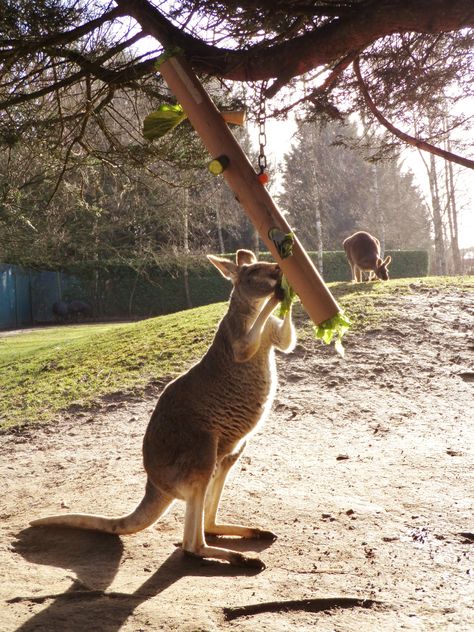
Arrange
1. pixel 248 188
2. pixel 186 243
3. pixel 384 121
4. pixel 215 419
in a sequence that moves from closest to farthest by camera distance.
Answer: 1. pixel 248 188
2. pixel 215 419
3. pixel 384 121
4. pixel 186 243

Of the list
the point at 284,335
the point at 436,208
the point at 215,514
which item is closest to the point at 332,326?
the point at 284,335

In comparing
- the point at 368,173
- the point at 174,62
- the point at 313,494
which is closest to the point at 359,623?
the point at 313,494

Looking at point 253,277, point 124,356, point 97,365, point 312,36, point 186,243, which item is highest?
point 186,243

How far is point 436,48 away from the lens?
199 inches

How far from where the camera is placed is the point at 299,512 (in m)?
5.32

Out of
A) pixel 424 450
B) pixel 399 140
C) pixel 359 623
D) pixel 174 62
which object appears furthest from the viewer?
pixel 424 450

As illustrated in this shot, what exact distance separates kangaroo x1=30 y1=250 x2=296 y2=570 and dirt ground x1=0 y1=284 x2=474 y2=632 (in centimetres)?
16

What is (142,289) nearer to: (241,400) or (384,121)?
(384,121)

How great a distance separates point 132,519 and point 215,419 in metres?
0.89

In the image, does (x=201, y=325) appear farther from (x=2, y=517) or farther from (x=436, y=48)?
(x=436, y=48)

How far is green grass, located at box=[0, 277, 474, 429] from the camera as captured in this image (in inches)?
382

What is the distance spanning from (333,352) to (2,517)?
569cm

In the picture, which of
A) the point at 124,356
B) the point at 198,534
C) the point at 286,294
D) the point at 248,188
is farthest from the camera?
the point at 124,356

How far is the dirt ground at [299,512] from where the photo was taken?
3621mm
